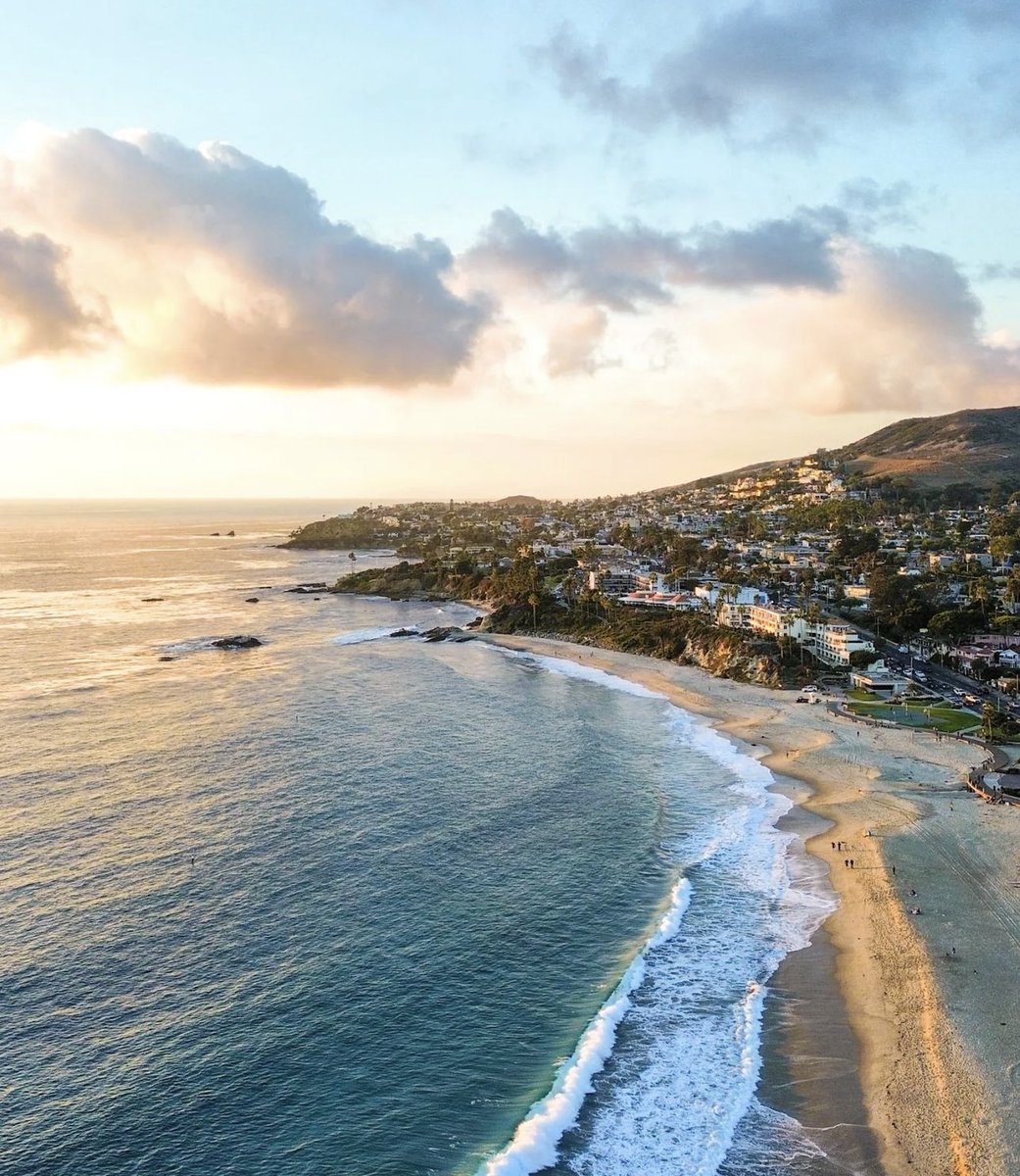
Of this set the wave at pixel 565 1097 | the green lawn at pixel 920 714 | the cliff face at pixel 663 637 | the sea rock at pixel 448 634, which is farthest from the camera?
the sea rock at pixel 448 634

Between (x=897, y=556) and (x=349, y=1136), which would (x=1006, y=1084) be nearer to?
(x=349, y=1136)

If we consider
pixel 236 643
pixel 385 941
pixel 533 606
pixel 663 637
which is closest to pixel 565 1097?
pixel 385 941

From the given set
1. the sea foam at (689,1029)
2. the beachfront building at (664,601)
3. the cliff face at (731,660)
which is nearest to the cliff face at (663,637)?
the cliff face at (731,660)

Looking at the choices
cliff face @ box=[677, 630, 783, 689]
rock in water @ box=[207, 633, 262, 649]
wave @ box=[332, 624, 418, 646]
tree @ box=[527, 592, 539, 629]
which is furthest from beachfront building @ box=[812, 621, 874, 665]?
rock in water @ box=[207, 633, 262, 649]

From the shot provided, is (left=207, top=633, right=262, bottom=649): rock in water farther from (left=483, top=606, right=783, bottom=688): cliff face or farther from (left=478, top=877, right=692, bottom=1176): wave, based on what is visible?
(left=478, top=877, right=692, bottom=1176): wave

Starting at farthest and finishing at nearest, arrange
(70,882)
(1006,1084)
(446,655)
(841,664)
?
(446,655) → (841,664) → (70,882) → (1006,1084)

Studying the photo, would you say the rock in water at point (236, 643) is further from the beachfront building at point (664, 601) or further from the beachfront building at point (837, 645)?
the beachfront building at point (837, 645)

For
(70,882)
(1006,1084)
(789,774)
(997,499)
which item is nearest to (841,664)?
(789,774)
